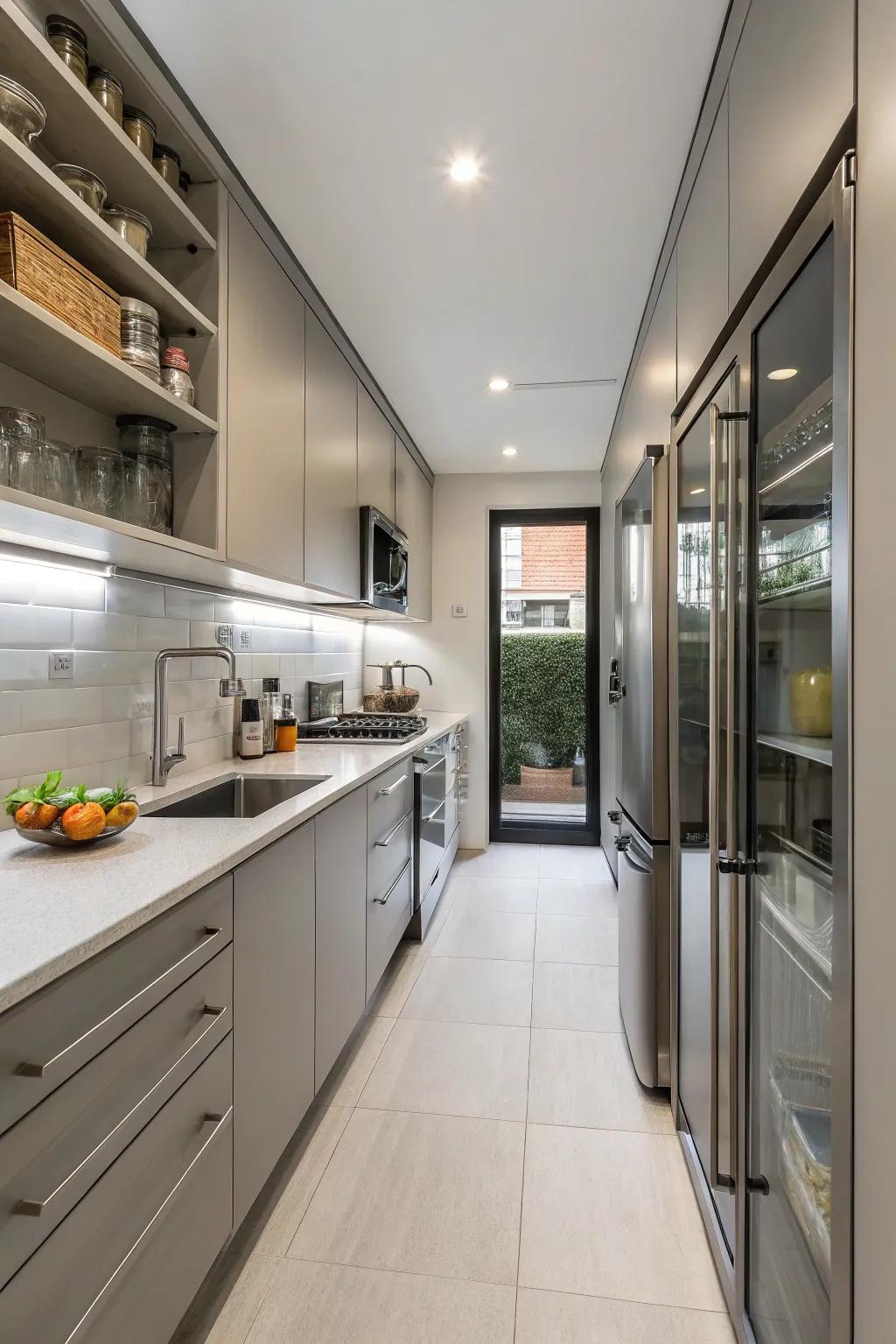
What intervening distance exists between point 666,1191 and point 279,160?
9.09ft

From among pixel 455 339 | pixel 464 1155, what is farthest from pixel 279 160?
pixel 464 1155

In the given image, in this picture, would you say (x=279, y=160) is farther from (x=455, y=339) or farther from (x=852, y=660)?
(x=852, y=660)

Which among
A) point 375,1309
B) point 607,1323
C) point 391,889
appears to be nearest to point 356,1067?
A: point 391,889

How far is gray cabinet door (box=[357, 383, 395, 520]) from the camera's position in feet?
10.0

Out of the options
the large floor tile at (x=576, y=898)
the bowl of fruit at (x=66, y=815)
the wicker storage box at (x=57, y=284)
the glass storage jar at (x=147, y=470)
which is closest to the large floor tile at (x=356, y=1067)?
Result: the bowl of fruit at (x=66, y=815)

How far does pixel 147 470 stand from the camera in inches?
64.6

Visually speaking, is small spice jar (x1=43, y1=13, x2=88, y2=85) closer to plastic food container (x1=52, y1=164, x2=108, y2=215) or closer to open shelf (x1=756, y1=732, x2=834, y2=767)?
plastic food container (x1=52, y1=164, x2=108, y2=215)

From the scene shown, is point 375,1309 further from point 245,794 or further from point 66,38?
point 66,38

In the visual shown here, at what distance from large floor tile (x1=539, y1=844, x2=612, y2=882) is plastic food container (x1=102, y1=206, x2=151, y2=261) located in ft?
11.9

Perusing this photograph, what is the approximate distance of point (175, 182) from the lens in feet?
5.43

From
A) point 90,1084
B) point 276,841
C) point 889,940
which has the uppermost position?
point 889,940

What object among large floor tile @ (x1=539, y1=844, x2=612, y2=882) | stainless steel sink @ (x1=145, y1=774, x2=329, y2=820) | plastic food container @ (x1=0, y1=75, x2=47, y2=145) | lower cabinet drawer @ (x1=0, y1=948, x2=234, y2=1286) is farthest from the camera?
large floor tile @ (x1=539, y1=844, x2=612, y2=882)

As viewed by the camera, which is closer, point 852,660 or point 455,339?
point 852,660

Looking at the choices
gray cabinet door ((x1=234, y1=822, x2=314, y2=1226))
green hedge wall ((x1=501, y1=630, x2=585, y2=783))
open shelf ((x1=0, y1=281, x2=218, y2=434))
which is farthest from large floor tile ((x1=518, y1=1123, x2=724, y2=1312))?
green hedge wall ((x1=501, y1=630, x2=585, y2=783))
